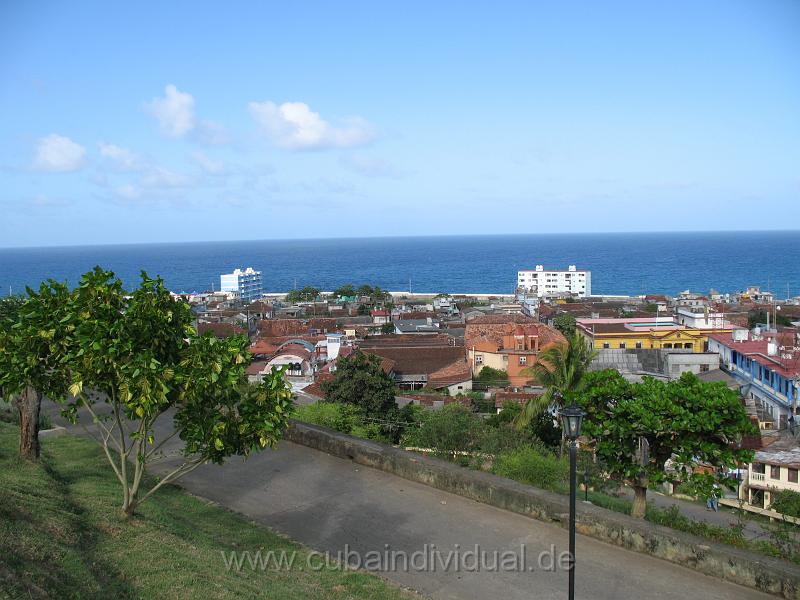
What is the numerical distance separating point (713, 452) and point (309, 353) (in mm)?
32707

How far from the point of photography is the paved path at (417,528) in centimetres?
641

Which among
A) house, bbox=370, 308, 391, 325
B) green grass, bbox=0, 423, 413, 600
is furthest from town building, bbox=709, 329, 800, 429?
house, bbox=370, 308, 391, 325

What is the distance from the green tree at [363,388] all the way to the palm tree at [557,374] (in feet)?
14.9

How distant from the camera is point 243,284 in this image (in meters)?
113

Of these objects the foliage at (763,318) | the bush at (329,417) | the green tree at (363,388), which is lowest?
the foliage at (763,318)

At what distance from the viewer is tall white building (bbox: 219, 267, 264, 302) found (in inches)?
4355

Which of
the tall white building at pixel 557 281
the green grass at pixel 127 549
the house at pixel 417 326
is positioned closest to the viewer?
the green grass at pixel 127 549

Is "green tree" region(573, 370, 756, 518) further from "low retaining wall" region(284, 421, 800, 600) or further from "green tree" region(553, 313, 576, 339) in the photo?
"green tree" region(553, 313, 576, 339)

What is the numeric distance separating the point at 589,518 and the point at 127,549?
15.2ft

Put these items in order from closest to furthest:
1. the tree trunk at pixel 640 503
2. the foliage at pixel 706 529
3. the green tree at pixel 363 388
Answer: the foliage at pixel 706 529 < the tree trunk at pixel 640 503 < the green tree at pixel 363 388

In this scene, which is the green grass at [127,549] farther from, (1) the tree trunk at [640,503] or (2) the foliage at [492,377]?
(2) the foliage at [492,377]

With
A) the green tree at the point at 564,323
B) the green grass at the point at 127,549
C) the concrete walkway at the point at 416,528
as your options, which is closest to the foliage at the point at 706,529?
the concrete walkway at the point at 416,528

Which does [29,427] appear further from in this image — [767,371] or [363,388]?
[767,371]

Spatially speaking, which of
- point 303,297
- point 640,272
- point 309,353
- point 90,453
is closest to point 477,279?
point 640,272
